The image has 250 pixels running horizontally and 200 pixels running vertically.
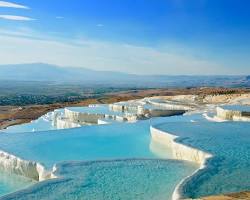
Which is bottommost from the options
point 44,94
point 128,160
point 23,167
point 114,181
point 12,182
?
point 44,94

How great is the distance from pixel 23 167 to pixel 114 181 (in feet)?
8.90

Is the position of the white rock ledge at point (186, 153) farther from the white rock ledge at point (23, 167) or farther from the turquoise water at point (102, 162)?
the white rock ledge at point (23, 167)

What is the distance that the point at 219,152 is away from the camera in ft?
29.9

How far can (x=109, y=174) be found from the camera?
26.1 feet

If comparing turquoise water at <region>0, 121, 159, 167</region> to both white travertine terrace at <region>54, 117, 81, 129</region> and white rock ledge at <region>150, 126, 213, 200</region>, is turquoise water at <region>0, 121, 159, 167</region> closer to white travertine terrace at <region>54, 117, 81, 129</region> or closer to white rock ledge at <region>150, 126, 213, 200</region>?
white rock ledge at <region>150, 126, 213, 200</region>

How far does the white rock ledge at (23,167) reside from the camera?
8828 millimetres

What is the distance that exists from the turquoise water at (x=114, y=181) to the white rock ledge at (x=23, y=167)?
1.86 ft

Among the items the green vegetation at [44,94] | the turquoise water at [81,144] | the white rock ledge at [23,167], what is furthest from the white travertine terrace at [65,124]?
the green vegetation at [44,94]

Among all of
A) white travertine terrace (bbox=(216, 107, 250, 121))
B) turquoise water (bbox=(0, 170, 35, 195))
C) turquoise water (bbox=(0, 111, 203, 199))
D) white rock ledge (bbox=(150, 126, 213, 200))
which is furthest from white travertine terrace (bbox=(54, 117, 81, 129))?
turquoise water (bbox=(0, 170, 35, 195))

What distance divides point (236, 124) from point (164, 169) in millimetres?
5447

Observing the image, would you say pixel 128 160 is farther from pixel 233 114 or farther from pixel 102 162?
pixel 233 114

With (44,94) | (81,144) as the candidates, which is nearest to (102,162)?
(81,144)

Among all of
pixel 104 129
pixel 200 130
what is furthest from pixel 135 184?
pixel 104 129

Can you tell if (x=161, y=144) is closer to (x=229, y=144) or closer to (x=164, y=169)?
(x=229, y=144)
